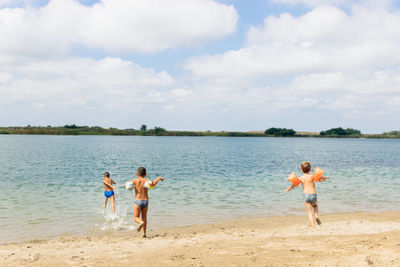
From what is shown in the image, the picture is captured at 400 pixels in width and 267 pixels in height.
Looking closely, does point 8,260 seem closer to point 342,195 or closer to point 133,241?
point 133,241

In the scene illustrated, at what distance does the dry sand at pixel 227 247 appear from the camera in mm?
8664

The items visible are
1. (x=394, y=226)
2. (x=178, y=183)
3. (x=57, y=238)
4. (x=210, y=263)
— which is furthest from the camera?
(x=178, y=183)

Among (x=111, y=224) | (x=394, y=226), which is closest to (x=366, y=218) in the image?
(x=394, y=226)

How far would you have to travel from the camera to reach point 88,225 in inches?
559

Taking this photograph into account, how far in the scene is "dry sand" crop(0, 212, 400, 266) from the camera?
866 centimetres

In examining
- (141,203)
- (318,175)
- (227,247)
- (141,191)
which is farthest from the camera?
(141,203)

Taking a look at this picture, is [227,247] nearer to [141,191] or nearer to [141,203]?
[141,203]

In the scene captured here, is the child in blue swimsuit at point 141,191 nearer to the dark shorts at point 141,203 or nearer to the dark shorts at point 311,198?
the dark shorts at point 141,203

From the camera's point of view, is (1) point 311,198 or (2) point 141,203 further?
(2) point 141,203

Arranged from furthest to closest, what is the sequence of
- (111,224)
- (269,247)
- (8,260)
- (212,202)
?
(212,202) < (111,224) < (269,247) < (8,260)

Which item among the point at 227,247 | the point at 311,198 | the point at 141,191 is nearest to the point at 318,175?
the point at 311,198

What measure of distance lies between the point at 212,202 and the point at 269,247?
9719mm

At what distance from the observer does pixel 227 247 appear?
33.4 feet

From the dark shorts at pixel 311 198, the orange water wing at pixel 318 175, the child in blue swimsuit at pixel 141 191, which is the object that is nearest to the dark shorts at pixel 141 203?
the child in blue swimsuit at pixel 141 191
